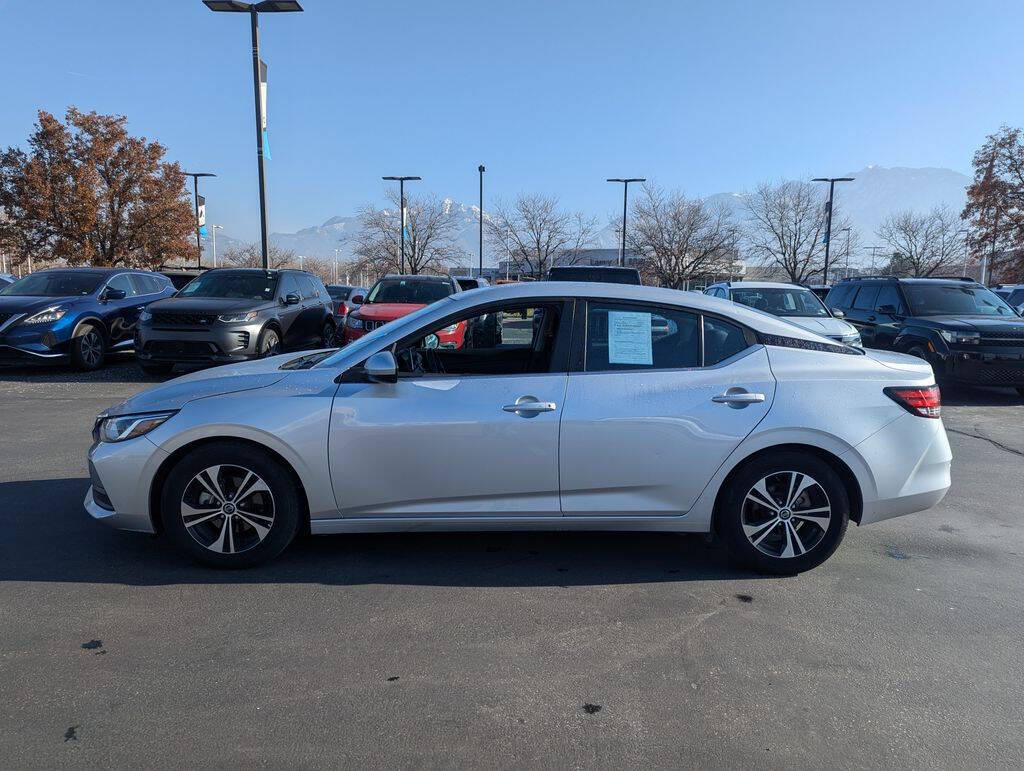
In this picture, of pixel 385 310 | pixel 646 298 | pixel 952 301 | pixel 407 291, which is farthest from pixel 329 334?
pixel 952 301

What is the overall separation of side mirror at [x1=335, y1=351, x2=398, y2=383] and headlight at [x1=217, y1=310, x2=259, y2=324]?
743 centimetres

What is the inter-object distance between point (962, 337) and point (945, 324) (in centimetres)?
35

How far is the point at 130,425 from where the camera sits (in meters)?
4.00

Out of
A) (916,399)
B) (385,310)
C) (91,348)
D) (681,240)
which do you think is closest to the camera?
(916,399)

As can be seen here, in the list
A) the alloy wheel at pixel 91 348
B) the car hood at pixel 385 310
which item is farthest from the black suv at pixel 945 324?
the alloy wheel at pixel 91 348

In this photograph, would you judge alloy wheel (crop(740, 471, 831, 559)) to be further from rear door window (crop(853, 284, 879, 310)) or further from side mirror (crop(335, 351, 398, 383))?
rear door window (crop(853, 284, 879, 310))

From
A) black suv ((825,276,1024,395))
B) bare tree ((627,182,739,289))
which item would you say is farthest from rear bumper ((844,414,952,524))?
bare tree ((627,182,739,289))

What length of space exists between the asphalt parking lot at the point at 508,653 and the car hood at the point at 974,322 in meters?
6.62

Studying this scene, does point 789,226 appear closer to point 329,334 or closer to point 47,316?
point 329,334

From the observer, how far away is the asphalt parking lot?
2.61 meters

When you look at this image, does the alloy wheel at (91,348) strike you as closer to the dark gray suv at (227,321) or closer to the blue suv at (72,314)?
the blue suv at (72,314)

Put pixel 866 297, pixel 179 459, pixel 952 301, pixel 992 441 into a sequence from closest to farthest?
pixel 179 459, pixel 992 441, pixel 952 301, pixel 866 297

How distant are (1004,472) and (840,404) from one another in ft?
12.4

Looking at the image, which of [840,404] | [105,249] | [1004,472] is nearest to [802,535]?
[840,404]
